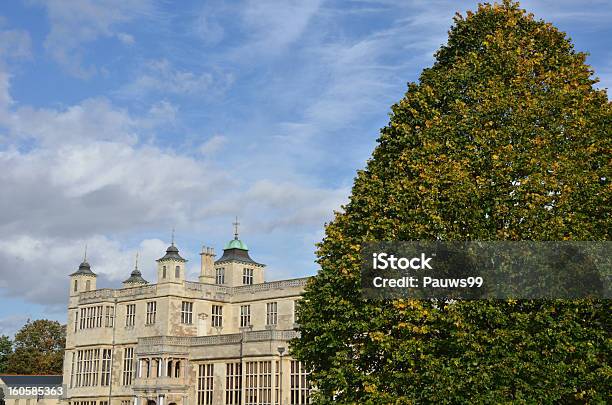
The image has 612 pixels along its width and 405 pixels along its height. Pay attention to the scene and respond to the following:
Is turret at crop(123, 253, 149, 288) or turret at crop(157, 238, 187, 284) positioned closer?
turret at crop(157, 238, 187, 284)

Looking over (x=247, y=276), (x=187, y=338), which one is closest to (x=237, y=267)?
(x=247, y=276)

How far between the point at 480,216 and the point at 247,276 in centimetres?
5218

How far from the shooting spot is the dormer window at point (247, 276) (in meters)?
74.0

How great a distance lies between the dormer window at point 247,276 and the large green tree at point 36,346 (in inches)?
1680

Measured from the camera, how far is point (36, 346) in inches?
4225

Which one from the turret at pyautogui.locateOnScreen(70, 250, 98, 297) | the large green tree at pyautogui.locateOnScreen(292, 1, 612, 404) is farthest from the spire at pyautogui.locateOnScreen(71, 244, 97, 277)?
the large green tree at pyautogui.locateOnScreen(292, 1, 612, 404)

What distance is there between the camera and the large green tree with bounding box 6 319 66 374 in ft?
344

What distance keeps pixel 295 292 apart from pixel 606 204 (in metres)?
42.1

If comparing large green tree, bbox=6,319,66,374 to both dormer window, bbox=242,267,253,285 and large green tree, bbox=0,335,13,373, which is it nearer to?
large green tree, bbox=0,335,13,373

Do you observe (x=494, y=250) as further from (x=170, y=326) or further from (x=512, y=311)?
(x=170, y=326)

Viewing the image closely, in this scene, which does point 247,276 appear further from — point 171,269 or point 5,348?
point 5,348

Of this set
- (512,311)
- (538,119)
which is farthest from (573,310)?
(538,119)

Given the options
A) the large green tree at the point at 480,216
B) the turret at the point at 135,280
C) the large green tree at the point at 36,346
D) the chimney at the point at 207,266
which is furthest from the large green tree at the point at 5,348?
the large green tree at the point at 480,216

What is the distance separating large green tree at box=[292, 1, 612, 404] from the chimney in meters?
47.6
